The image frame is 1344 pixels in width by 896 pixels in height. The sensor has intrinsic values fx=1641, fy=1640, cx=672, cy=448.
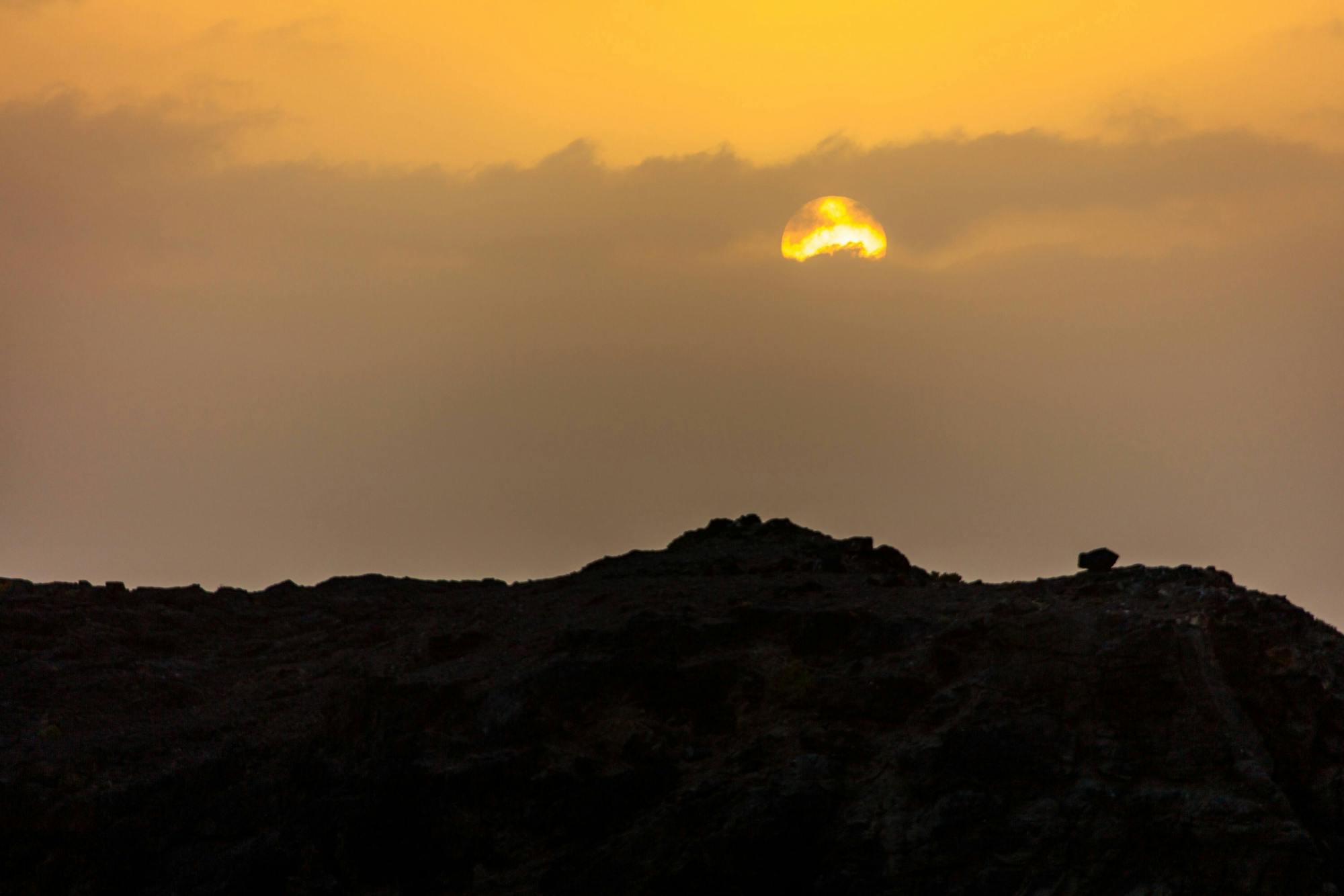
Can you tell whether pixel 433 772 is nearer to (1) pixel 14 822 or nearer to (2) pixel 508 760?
(2) pixel 508 760

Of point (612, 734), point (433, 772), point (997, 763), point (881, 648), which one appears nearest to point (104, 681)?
point (433, 772)

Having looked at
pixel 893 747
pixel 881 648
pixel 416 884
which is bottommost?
pixel 416 884

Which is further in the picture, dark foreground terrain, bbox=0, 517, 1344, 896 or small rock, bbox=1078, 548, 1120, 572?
small rock, bbox=1078, 548, 1120, 572

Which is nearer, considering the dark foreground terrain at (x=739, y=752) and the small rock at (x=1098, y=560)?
the dark foreground terrain at (x=739, y=752)

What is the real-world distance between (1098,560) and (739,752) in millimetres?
11290

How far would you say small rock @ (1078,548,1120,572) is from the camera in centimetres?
3978

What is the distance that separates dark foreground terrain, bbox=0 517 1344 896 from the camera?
30438mm

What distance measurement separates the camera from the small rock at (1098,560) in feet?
131

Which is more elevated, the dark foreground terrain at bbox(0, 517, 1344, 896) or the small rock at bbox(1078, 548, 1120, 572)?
the small rock at bbox(1078, 548, 1120, 572)

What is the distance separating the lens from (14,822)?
3578cm

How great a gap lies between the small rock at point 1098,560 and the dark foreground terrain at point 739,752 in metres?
1.06

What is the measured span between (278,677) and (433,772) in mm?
9542

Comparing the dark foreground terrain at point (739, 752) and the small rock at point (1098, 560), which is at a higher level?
the small rock at point (1098, 560)

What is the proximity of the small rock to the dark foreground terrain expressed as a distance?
1060 mm
